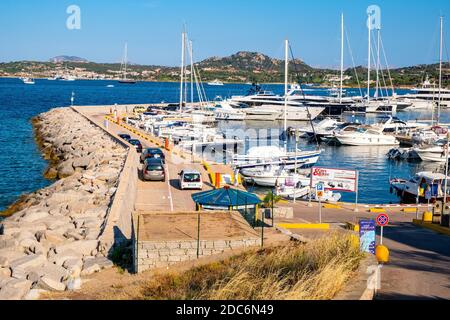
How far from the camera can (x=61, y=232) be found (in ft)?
64.4

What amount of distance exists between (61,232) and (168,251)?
22.7 feet

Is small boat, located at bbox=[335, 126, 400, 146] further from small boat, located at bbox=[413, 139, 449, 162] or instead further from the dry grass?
the dry grass

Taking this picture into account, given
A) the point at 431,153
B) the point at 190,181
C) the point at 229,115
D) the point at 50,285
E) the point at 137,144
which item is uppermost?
the point at 229,115

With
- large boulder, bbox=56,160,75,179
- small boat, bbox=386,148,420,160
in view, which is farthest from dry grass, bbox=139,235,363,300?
small boat, bbox=386,148,420,160

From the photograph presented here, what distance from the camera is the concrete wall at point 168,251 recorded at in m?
13.8

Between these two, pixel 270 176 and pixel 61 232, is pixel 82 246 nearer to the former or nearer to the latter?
pixel 61 232

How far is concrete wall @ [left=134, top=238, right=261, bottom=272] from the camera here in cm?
1382

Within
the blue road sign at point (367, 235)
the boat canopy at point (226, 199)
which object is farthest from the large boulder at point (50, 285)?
the blue road sign at point (367, 235)

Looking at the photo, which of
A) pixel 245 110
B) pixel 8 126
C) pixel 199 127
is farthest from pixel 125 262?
pixel 245 110

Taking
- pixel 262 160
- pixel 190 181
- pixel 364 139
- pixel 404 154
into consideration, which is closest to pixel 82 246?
pixel 190 181

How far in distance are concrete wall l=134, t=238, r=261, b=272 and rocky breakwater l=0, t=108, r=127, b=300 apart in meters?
1.47

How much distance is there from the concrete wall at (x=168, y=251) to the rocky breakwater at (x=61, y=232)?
1.47 m

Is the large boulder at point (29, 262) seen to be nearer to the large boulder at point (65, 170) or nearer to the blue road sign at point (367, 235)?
the blue road sign at point (367, 235)
